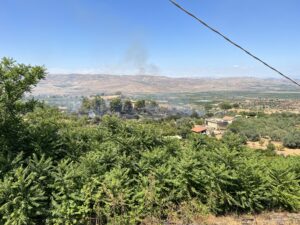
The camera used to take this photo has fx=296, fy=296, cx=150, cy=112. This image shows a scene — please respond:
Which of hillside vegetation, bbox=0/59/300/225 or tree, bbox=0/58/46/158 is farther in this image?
tree, bbox=0/58/46/158

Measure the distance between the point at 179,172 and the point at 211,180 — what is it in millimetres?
910

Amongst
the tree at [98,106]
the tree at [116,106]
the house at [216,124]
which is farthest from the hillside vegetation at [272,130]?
the tree at [98,106]

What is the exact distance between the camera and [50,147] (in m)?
9.27

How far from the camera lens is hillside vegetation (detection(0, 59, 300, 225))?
6.85 metres

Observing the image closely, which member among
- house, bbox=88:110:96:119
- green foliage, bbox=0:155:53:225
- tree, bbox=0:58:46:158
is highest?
tree, bbox=0:58:46:158

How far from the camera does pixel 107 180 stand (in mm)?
7387

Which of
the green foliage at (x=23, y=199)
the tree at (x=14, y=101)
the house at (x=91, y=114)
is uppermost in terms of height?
the tree at (x=14, y=101)

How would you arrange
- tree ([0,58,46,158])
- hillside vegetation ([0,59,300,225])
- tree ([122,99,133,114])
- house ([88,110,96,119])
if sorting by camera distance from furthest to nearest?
1. tree ([122,99,133,114])
2. house ([88,110,96,119])
3. tree ([0,58,46,158])
4. hillside vegetation ([0,59,300,225])

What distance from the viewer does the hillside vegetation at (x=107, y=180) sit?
685 centimetres

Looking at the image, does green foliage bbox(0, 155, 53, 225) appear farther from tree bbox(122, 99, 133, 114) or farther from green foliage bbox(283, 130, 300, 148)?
tree bbox(122, 99, 133, 114)

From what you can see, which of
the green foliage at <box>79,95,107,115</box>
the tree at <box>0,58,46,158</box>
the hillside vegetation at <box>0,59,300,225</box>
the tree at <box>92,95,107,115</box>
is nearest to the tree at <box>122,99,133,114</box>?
the green foliage at <box>79,95,107,115</box>

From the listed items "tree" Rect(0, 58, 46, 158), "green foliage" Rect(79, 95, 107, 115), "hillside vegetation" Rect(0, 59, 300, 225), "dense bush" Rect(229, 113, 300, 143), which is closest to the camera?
"hillside vegetation" Rect(0, 59, 300, 225)

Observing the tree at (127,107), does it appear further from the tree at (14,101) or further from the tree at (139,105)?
the tree at (14,101)

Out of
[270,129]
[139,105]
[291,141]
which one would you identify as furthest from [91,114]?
[291,141]
